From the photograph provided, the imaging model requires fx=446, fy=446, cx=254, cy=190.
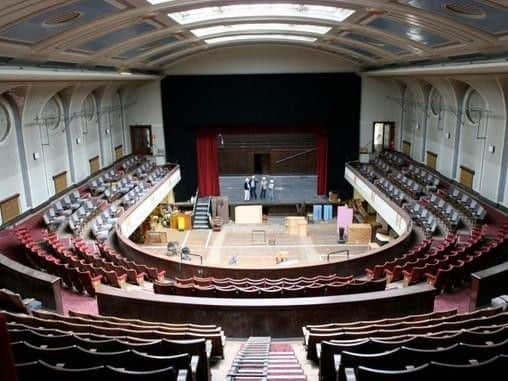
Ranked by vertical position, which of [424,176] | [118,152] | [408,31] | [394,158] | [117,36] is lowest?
[424,176]

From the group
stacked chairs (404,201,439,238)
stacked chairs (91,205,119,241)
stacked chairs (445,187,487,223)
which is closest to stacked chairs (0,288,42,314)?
stacked chairs (91,205,119,241)

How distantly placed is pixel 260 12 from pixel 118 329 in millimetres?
11016

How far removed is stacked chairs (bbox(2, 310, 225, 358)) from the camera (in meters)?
5.84

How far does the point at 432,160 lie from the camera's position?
21047 mm

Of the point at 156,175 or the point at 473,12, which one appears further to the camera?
the point at 156,175

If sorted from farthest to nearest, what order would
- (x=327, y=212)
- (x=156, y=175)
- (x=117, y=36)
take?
(x=327, y=212)
(x=156, y=175)
(x=117, y=36)

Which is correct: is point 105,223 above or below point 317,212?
above

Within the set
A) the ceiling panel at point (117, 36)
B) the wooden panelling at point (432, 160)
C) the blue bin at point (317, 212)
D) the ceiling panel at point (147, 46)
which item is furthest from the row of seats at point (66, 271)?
the wooden panelling at point (432, 160)

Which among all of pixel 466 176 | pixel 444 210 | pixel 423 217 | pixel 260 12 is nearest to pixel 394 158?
pixel 466 176

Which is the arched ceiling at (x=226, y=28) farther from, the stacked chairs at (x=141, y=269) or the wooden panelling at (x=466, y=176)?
the stacked chairs at (x=141, y=269)

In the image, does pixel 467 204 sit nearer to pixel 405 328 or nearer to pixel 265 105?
pixel 405 328

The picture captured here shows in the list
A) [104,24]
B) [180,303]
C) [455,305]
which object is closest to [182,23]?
[104,24]

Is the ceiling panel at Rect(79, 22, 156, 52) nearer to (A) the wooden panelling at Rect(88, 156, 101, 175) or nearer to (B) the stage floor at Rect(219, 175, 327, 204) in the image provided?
(A) the wooden panelling at Rect(88, 156, 101, 175)

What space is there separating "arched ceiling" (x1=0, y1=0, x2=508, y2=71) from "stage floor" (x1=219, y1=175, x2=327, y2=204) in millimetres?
10305
